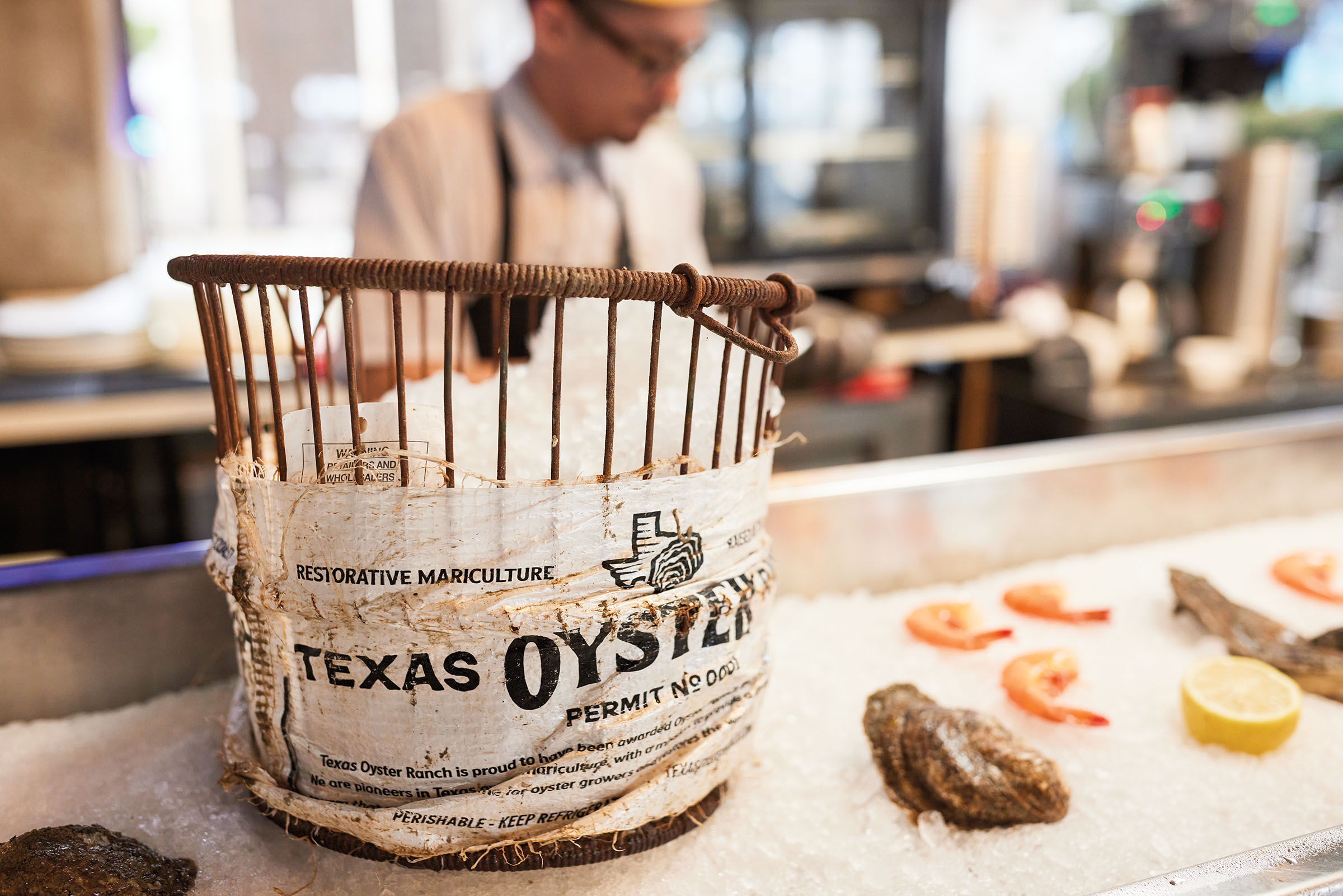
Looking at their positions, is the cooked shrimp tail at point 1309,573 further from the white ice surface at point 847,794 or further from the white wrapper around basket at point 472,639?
the white wrapper around basket at point 472,639

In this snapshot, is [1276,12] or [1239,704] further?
[1276,12]

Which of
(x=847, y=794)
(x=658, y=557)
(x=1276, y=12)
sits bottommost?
(x=847, y=794)

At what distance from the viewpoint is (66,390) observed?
273 centimetres

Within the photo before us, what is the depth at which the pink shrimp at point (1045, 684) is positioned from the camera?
1.05 metres

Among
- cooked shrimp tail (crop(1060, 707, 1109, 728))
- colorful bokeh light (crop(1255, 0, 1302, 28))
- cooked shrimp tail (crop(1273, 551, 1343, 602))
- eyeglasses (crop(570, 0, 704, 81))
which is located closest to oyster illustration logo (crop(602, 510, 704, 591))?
cooked shrimp tail (crop(1060, 707, 1109, 728))

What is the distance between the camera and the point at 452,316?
686 millimetres

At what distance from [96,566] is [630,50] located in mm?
1328

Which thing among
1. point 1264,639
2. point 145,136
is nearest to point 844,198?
point 145,136

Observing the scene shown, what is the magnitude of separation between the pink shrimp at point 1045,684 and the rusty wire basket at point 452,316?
1.55 ft

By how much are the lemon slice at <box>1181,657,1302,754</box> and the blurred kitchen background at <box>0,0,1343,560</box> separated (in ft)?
5.97

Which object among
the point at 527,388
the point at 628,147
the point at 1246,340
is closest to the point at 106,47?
the point at 628,147

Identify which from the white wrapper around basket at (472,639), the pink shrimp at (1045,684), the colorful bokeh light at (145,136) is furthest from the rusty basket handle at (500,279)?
the colorful bokeh light at (145,136)

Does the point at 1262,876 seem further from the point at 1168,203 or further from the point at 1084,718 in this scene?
the point at 1168,203

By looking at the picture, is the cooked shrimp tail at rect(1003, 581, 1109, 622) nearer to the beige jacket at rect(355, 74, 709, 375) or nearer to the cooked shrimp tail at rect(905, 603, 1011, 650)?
the cooked shrimp tail at rect(905, 603, 1011, 650)
